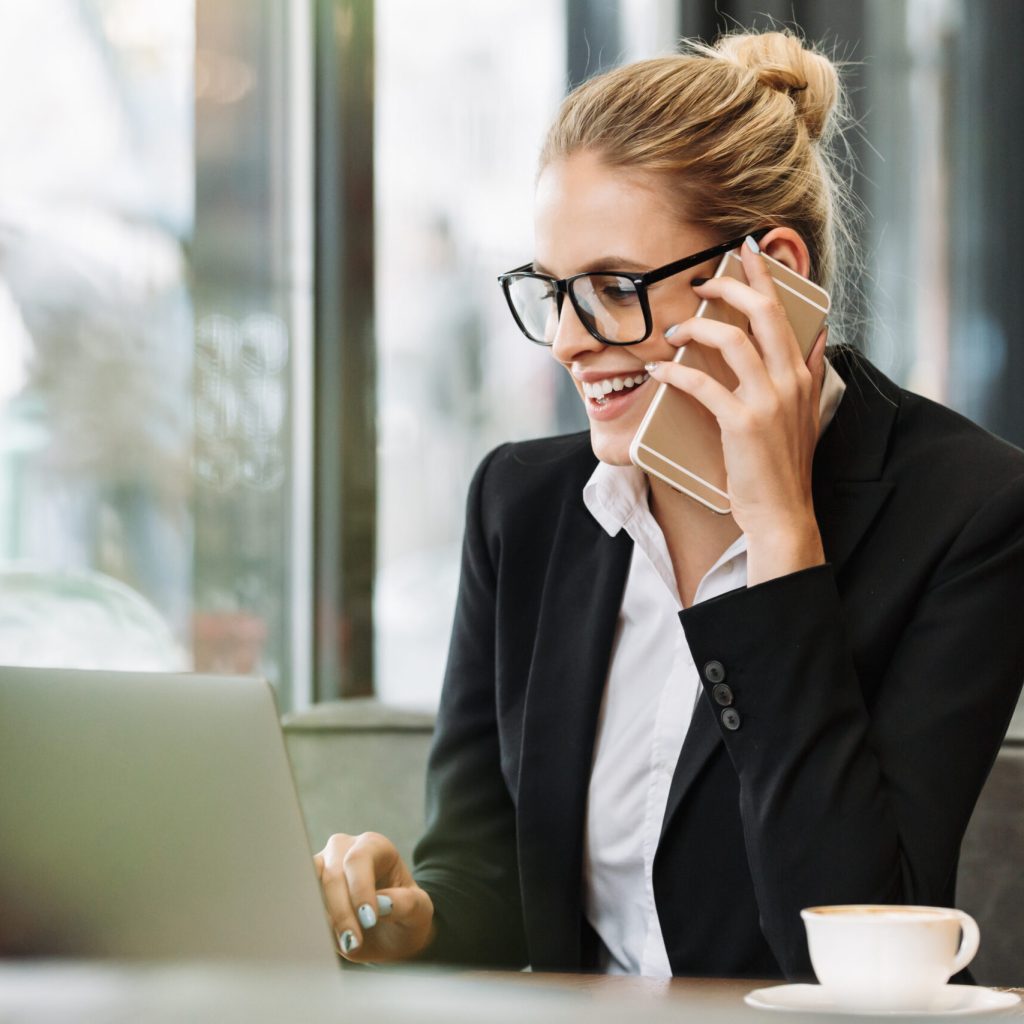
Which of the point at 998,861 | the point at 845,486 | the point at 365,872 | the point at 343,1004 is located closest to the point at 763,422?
the point at 845,486

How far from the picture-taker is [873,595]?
1.15 metres

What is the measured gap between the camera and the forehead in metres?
1.20

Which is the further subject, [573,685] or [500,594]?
[500,594]

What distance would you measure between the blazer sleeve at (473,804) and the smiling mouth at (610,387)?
0.26 m

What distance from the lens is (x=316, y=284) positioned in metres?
2.40

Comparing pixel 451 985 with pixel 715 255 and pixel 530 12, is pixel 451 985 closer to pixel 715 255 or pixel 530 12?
pixel 715 255

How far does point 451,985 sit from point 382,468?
7.26 feet

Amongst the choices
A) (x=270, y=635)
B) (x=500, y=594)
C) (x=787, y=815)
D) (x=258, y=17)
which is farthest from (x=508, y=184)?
(x=787, y=815)

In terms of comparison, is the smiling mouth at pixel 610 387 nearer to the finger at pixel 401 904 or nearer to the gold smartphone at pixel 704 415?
the gold smartphone at pixel 704 415

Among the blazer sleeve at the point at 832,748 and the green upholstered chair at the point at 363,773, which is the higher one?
the blazer sleeve at the point at 832,748

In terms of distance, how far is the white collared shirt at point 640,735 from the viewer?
48.2 inches

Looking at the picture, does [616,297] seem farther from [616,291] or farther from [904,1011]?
[904,1011]

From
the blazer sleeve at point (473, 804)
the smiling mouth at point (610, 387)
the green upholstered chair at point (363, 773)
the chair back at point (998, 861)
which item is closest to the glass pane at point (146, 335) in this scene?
the green upholstered chair at point (363, 773)

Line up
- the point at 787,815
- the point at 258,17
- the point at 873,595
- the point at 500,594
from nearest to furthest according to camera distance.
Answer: the point at 787,815 → the point at 873,595 → the point at 500,594 → the point at 258,17
